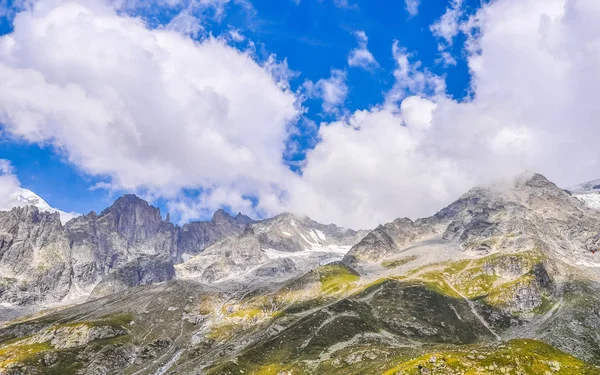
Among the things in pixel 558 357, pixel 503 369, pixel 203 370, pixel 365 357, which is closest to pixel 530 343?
pixel 558 357

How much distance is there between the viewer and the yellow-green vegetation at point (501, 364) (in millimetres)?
88562

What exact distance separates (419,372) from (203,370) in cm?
13516

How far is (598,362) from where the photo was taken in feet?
640

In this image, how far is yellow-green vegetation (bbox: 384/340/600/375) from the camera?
291 feet

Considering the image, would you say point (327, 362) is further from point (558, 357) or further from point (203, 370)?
point (558, 357)

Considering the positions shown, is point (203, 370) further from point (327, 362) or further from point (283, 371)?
point (327, 362)

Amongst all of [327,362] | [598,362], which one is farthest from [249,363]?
[598,362]

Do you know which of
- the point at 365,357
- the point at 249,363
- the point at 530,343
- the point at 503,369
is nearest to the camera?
the point at 503,369

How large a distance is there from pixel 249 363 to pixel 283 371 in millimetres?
24324

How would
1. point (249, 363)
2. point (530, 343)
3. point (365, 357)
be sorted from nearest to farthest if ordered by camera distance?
point (530, 343) < point (365, 357) < point (249, 363)

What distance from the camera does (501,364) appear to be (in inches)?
3570

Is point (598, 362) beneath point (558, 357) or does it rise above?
beneath

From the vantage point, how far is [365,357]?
171 m

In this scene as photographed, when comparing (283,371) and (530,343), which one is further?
(283,371)
